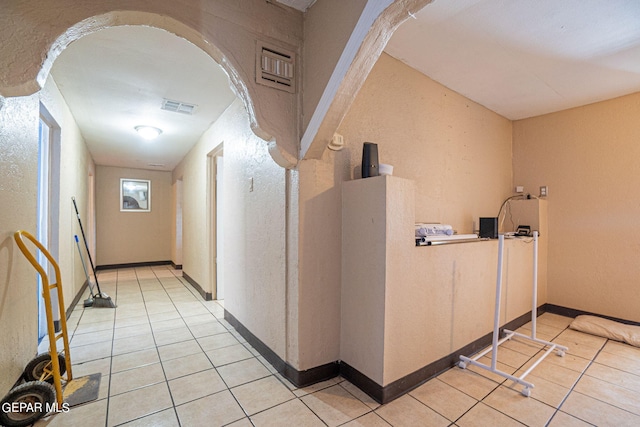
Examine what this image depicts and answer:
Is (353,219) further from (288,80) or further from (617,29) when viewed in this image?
(617,29)

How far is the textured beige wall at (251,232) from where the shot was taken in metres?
2.19

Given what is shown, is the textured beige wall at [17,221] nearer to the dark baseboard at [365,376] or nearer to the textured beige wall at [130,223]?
the dark baseboard at [365,376]

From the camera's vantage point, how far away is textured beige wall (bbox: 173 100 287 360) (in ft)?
7.18

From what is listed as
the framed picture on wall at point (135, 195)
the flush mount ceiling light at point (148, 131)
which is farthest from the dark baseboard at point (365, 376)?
the framed picture on wall at point (135, 195)

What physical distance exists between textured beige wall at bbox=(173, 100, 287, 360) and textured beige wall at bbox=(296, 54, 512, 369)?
23 cm

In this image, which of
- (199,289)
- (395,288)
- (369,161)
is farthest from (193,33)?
(199,289)

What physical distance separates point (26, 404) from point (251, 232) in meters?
1.72

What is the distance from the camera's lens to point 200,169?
14.8ft

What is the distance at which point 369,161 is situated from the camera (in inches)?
79.5

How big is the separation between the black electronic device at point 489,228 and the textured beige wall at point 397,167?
40 centimetres

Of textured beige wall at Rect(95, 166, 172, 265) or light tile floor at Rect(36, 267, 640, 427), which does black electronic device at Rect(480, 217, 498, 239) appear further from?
textured beige wall at Rect(95, 166, 172, 265)

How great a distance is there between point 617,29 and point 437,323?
2.54m

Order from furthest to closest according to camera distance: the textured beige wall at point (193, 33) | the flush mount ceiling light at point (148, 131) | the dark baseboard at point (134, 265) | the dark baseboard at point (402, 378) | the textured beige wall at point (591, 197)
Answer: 1. the dark baseboard at point (134, 265)
2. the flush mount ceiling light at point (148, 131)
3. the textured beige wall at point (591, 197)
4. the dark baseboard at point (402, 378)
5. the textured beige wall at point (193, 33)

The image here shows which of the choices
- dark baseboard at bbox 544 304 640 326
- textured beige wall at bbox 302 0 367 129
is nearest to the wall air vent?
textured beige wall at bbox 302 0 367 129
